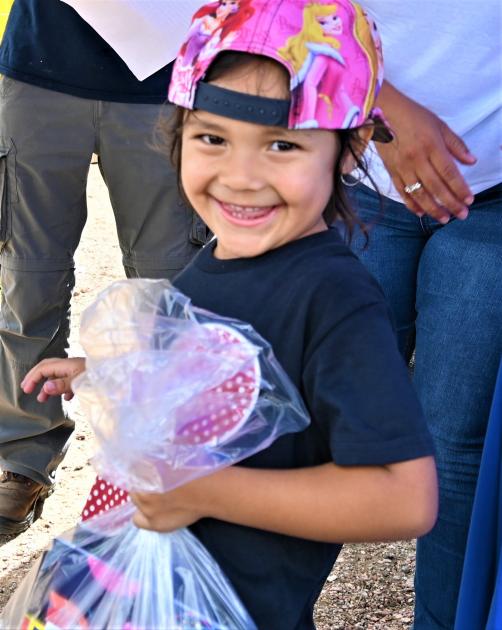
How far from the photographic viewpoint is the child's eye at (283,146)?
1.45 m

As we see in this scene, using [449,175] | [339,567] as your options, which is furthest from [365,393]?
[339,567]

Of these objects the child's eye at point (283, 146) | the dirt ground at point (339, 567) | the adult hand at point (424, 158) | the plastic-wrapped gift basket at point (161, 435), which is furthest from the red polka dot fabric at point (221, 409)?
the dirt ground at point (339, 567)

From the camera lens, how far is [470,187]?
6.82 ft

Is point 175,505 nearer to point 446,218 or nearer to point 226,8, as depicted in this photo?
point 226,8

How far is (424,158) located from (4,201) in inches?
59.5

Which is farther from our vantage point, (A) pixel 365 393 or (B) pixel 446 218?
(B) pixel 446 218

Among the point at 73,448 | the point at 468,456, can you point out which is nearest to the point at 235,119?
the point at 468,456

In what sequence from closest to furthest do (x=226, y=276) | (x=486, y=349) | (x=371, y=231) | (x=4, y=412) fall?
1. (x=226, y=276)
2. (x=486, y=349)
3. (x=371, y=231)
4. (x=4, y=412)

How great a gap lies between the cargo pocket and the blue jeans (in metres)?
1.21

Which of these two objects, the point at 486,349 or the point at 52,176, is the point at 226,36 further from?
the point at 52,176

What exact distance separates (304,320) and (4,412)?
2.03 m

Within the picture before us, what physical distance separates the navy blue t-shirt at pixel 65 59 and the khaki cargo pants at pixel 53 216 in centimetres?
4

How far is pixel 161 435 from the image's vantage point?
1313 mm

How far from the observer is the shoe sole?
3191mm
